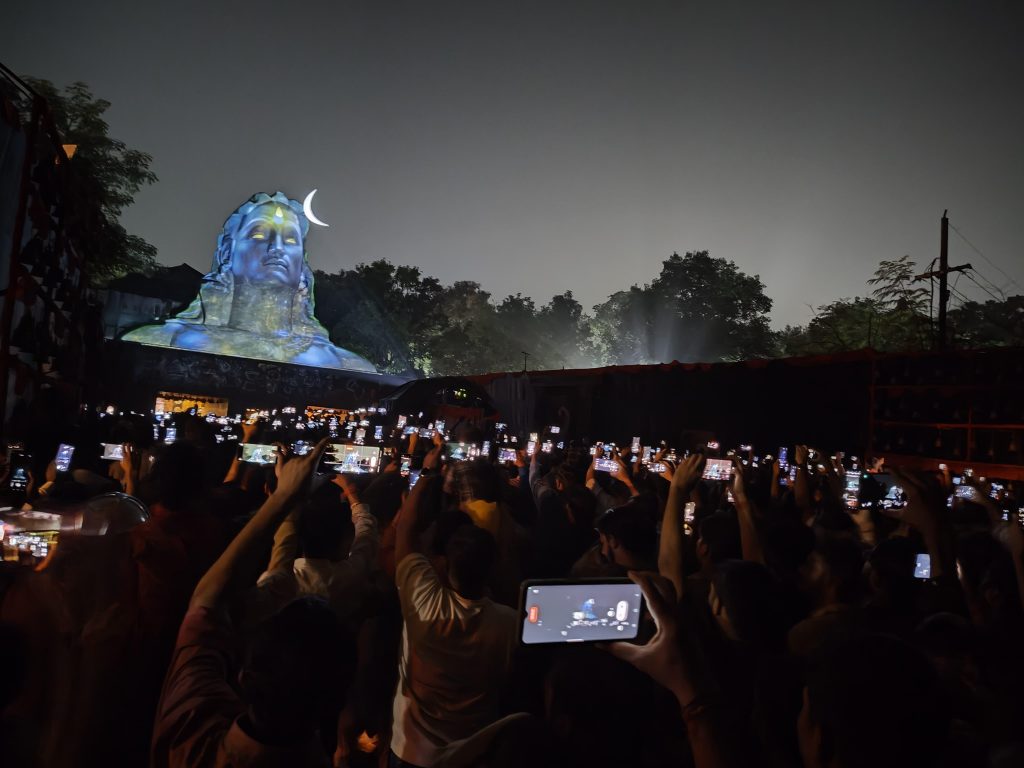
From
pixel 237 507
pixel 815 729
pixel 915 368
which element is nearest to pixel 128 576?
pixel 815 729

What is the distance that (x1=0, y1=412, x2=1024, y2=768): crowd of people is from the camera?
1562 millimetres

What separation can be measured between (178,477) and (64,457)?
4.07 metres

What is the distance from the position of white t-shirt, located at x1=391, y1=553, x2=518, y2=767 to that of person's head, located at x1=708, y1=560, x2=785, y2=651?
35.3 inches

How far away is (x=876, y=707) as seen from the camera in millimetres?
1499

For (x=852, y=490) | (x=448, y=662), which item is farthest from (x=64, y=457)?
(x=852, y=490)

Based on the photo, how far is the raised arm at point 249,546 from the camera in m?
2.02

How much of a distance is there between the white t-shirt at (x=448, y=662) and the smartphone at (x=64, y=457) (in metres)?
4.81

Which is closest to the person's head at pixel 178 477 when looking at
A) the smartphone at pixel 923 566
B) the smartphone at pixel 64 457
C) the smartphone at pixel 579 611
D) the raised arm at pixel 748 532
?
the smartphone at pixel 579 611

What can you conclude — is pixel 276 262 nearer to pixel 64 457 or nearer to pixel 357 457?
pixel 357 457

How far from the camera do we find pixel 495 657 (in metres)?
2.76

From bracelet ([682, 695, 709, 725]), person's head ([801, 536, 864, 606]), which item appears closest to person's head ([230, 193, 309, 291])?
person's head ([801, 536, 864, 606])

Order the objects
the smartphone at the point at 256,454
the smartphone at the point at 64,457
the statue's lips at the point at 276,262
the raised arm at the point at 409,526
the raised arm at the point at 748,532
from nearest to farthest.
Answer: the raised arm at the point at 409,526 → the raised arm at the point at 748,532 → the smartphone at the point at 64,457 → the smartphone at the point at 256,454 → the statue's lips at the point at 276,262

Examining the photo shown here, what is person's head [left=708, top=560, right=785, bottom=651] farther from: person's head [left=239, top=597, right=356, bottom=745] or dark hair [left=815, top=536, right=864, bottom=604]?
person's head [left=239, top=597, right=356, bottom=745]

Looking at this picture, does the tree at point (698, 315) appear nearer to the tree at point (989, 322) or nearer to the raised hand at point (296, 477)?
the tree at point (989, 322)
